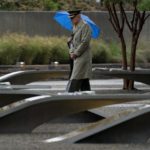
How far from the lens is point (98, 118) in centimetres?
1230

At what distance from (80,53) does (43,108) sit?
306cm

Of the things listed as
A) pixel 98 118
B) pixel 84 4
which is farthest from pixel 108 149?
pixel 84 4

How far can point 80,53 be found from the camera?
13312mm

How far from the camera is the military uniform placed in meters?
13.2

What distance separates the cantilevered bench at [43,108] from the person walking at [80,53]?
2788 mm

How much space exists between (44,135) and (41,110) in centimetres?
51

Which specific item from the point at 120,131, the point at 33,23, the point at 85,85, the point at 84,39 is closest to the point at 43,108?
the point at 120,131

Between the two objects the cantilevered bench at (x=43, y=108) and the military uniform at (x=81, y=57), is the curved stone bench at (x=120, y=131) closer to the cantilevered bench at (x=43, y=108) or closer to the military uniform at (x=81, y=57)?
the cantilevered bench at (x=43, y=108)

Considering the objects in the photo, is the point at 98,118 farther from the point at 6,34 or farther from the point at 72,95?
the point at 6,34

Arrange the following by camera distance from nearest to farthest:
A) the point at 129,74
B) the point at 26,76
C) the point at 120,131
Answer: the point at 120,131, the point at 26,76, the point at 129,74

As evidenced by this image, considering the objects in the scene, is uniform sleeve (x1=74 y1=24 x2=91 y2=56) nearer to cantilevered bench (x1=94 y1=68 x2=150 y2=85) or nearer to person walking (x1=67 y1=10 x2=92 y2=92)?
person walking (x1=67 y1=10 x2=92 y2=92)

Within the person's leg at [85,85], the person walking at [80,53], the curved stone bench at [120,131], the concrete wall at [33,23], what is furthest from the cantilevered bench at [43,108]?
the concrete wall at [33,23]

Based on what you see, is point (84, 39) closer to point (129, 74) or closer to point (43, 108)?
point (43, 108)

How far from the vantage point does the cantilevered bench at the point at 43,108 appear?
10344mm
